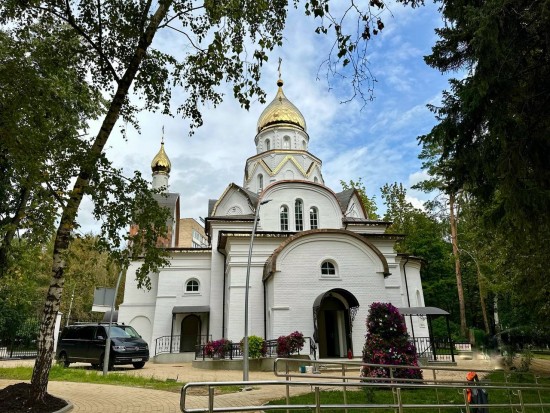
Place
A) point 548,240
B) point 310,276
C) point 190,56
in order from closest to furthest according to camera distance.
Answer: point 190,56 → point 548,240 → point 310,276

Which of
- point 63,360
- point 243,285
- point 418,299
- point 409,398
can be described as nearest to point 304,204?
point 243,285

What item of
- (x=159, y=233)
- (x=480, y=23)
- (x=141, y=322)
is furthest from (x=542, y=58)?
(x=141, y=322)

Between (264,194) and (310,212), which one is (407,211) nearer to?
(310,212)

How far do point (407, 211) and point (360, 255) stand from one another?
2156 centimetres

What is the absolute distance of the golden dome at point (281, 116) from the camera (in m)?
33.0

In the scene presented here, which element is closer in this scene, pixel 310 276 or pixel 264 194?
pixel 310 276

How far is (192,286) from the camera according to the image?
25.8 metres

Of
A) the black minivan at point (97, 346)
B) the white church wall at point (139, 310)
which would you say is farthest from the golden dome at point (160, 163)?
the black minivan at point (97, 346)

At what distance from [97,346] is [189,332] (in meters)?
10.7

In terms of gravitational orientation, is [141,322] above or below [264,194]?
below

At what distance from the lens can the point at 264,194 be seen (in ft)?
80.5

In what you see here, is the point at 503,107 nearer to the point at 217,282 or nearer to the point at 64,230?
the point at 64,230

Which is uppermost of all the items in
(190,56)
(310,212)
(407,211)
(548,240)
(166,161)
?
(166,161)

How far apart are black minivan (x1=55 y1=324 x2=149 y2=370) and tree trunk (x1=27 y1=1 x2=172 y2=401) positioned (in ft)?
29.3
